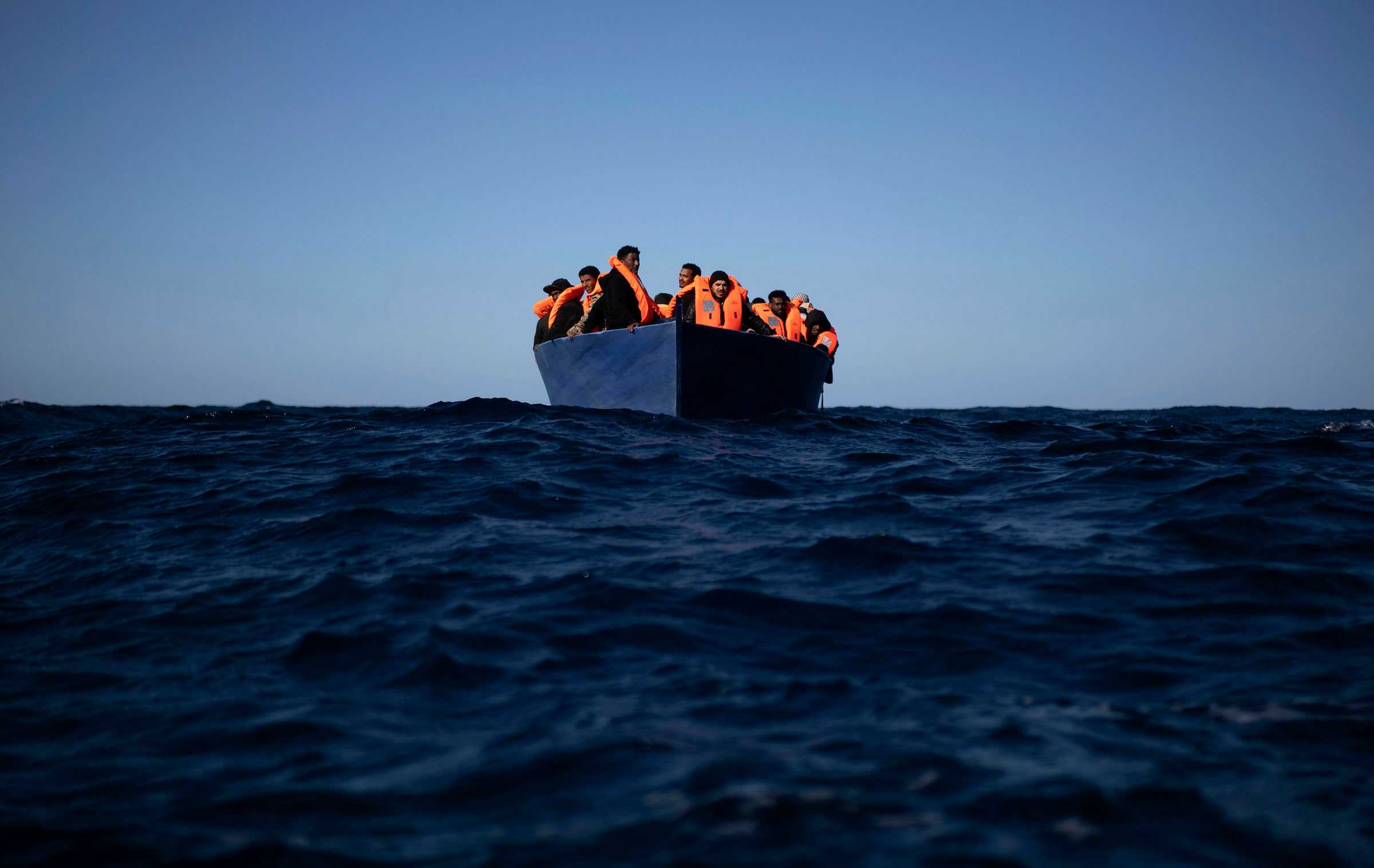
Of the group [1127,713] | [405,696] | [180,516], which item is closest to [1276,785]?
[1127,713]

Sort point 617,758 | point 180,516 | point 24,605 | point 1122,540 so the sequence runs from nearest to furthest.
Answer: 1. point 617,758
2. point 24,605
3. point 1122,540
4. point 180,516

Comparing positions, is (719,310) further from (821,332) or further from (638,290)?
(821,332)

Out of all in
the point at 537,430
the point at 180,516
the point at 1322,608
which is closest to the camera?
the point at 1322,608

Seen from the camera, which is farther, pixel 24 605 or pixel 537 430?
pixel 537 430

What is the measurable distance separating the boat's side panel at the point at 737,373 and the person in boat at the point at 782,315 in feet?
4.01

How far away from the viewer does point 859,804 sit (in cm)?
288

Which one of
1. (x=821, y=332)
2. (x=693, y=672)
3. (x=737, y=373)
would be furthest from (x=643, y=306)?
(x=693, y=672)

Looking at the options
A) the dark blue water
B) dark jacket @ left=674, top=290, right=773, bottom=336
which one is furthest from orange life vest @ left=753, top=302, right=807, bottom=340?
the dark blue water

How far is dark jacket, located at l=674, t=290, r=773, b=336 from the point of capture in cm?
1501

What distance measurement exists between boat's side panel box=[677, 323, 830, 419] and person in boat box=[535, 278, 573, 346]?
416 cm

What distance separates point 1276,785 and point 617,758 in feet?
7.40

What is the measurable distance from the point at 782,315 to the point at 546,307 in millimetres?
4707

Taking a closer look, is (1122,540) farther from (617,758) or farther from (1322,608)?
(617,758)

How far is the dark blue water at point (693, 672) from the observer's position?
2.79 m
